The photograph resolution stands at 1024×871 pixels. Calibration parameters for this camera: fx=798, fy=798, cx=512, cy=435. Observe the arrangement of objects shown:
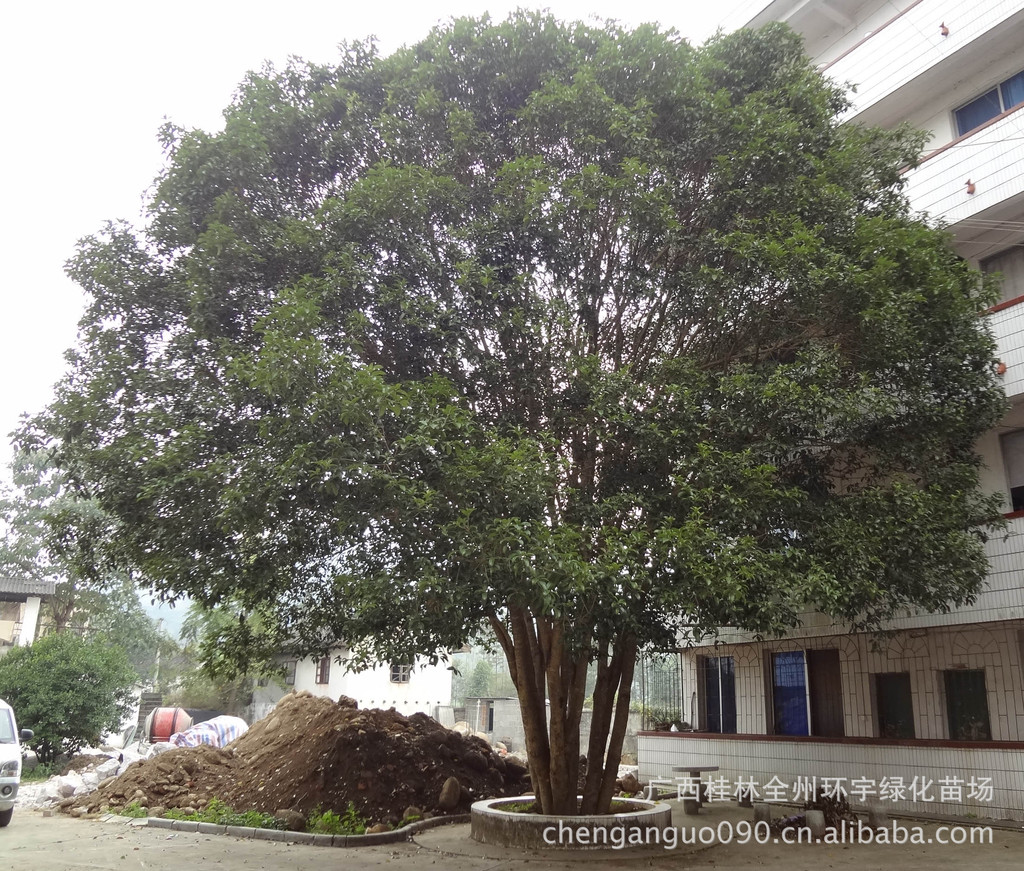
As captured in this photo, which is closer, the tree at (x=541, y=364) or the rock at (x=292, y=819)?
the tree at (x=541, y=364)

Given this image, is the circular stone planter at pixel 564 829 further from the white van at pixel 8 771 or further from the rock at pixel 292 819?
the white van at pixel 8 771

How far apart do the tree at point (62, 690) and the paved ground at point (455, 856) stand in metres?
8.99

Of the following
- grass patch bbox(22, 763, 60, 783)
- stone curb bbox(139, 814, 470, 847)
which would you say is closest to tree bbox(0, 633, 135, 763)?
grass patch bbox(22, 763, 60, 783)

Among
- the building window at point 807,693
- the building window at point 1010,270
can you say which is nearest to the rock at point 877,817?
the building window at point 807,693

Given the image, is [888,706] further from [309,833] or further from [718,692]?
[309,833]

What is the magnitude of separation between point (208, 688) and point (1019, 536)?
3142 cm

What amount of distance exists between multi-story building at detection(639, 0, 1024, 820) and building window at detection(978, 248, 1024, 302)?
0.02 metres

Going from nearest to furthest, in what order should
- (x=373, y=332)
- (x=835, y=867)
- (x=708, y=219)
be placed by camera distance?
(x=835, y=867)
(x=373, y=332)
(x=708, y=219)

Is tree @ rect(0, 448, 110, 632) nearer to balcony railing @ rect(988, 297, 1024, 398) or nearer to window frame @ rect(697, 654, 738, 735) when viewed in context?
window frame @ rect(697, 654, 738, 735)

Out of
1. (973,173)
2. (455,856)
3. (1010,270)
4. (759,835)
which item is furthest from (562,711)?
(973,173)

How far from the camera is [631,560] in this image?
7.43m

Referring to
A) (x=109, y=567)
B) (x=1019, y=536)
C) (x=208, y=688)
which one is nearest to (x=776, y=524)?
(x=1019, y=536)

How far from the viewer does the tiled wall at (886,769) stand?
1074 centimetres

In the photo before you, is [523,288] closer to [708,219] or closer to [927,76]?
[708,219]
